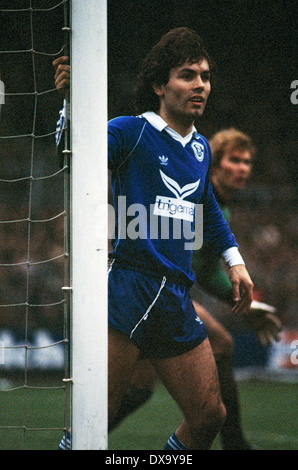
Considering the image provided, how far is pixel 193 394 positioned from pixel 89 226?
0.84 metres

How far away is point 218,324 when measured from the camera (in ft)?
8.86

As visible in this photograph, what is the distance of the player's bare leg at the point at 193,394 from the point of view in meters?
2.40

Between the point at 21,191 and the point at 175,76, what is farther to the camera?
the point at 21,191

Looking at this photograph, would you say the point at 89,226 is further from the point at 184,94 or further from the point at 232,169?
the point at 232,169

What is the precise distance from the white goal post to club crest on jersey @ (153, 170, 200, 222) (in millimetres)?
417

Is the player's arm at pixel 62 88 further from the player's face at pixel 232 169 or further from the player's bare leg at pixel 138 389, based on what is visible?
the player's bare leg at pixel 138 389

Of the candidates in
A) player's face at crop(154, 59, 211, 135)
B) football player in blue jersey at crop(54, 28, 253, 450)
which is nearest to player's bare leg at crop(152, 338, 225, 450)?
football player in blue jersey at crop(54, 28, 253, 450)

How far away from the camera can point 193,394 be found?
240cm

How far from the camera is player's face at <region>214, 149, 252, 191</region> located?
2668mm

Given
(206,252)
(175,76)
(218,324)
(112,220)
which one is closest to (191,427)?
(218,324)

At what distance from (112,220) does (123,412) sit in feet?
2.49

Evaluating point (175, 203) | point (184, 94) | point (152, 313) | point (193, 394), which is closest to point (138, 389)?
point (193, 394)

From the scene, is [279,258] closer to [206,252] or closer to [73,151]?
[206,252]
